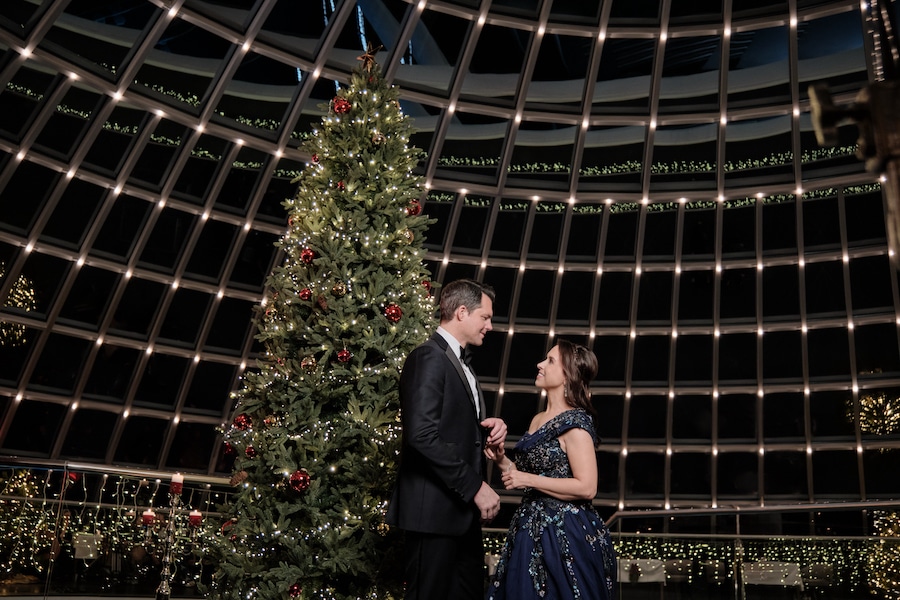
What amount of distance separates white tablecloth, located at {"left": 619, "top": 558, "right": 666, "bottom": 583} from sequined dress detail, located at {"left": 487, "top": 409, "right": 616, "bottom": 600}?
268 centimetres

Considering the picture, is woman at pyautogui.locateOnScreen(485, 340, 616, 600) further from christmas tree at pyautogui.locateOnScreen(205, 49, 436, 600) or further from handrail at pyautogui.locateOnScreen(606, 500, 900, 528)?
handrail at pyautogui.locateOnScreen(606, 500, 900, 528)

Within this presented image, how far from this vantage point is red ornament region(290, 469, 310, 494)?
523 cm

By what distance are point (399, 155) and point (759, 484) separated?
12624 mm

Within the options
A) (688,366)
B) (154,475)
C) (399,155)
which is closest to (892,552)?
→ (399,155)

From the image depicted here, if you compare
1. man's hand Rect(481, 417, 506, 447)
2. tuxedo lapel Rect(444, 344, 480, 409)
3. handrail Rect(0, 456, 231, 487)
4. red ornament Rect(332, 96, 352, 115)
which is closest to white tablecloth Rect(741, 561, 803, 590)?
man's hand Rect(481, 417, 506, 447)

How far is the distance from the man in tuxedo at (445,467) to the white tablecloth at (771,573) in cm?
287

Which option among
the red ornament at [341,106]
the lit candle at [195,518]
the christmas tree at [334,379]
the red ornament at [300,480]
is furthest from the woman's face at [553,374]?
the lit candle at [195,518]

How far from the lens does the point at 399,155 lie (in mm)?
6293

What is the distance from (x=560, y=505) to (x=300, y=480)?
1795 millimetres

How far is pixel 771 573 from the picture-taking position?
6.02 m

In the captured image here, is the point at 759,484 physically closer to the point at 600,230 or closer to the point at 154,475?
the point at 600,230

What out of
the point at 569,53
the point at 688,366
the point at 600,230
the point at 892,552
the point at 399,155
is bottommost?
the point at 892,552

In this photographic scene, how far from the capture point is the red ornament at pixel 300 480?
5230 mm

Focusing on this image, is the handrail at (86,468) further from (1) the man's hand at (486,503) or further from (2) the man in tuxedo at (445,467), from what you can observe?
(1) the man's hand at (486,503)
